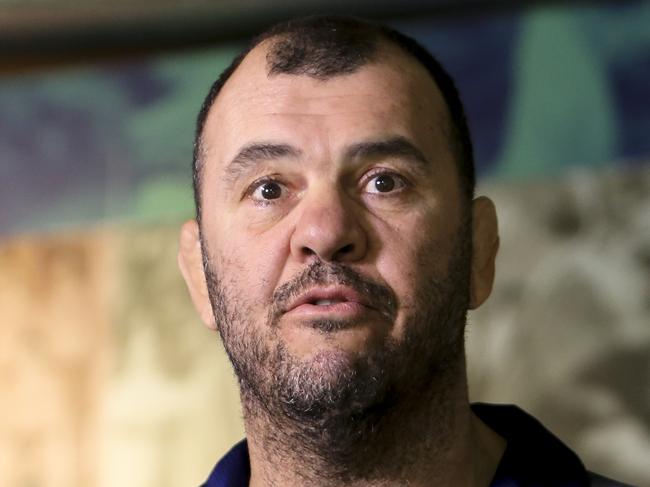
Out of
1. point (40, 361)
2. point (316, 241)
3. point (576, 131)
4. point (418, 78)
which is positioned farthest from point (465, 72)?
point (316, 241)

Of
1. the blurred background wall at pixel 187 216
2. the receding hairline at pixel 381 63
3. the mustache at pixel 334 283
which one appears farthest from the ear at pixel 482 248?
the blurred background wall at pixel 187 216

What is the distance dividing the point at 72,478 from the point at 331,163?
6.57 ft

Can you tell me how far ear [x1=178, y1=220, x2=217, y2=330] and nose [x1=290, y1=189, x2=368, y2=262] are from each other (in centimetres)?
27

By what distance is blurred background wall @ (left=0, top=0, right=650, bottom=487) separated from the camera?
3020 millimetres

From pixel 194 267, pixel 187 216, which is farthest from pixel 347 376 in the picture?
pixel 187 216

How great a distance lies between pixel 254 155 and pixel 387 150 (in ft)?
0.53

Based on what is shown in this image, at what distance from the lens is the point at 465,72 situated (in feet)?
10.4

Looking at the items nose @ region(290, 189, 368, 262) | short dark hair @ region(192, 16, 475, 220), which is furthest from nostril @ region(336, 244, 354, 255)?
short dark hair @ region(192, 16, 475, 220)

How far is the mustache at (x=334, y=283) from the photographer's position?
133cm

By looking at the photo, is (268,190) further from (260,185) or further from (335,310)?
(335,310)

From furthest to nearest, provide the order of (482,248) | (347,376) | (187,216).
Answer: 1. (187,216)
2. (482,248)
3. (347,376)

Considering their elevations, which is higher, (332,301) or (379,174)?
(379,174)

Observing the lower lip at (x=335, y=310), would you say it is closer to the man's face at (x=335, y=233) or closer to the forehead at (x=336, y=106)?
the man's face at (x=335, y=233)

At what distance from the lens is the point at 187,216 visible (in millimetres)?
3191
